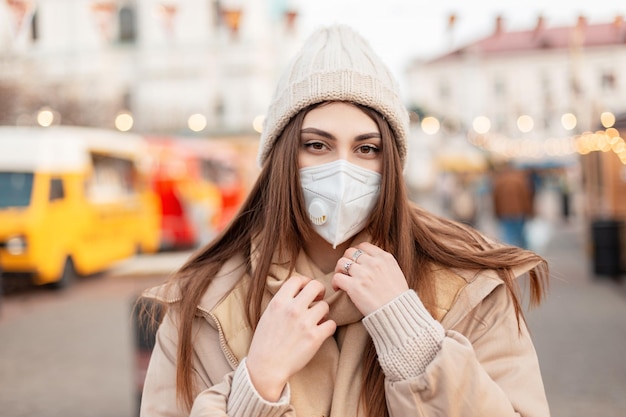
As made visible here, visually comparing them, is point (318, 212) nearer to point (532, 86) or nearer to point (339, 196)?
point (339, 196)

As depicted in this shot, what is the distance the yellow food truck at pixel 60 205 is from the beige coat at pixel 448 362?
38.3 ft

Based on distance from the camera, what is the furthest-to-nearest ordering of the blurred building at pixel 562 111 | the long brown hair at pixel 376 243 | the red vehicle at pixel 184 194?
the red vehicle at pixel 184 194 < the blurred building at pixel 562 111 < the long brown hair at pixel 376 243

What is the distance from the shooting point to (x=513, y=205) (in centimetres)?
1386

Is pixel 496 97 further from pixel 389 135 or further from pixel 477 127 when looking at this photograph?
pixel 389 135

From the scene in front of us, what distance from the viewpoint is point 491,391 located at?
66.5 inches

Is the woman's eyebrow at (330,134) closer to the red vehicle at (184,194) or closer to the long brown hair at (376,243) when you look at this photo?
the long brown hair at (376,243)

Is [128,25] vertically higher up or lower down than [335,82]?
higher up

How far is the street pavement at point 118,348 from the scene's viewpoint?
6.27 meters

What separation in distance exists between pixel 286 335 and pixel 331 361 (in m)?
0.18

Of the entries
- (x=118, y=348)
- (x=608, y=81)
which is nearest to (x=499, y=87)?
(x=608, y=81)

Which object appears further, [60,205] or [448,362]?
[60,205]

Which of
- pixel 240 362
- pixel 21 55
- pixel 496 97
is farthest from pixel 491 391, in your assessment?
pixel 496 97

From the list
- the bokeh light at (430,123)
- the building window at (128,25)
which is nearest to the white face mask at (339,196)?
the bokeh light at (430,123)

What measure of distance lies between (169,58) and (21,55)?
19.2 meters
